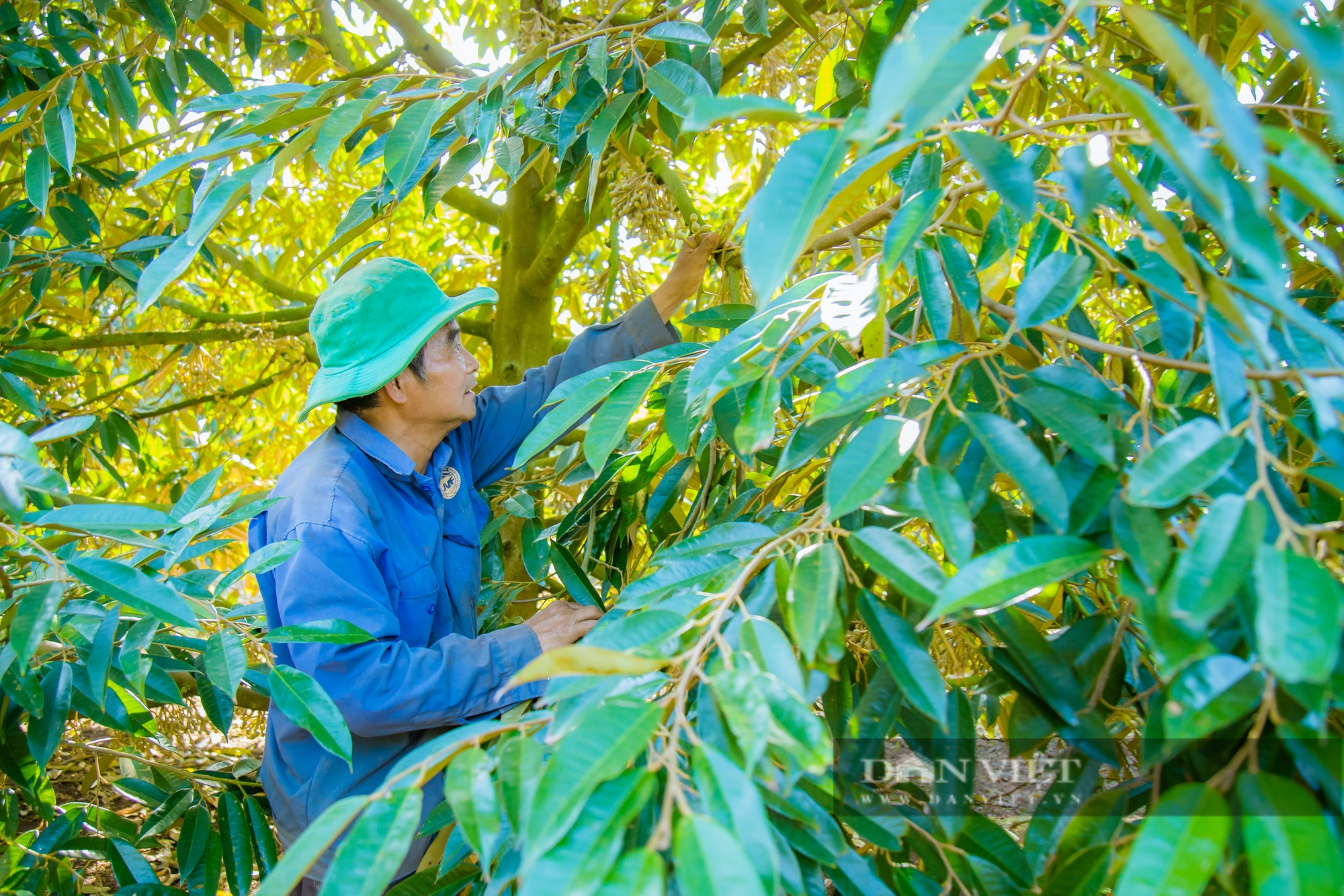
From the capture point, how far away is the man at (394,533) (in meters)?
1.01

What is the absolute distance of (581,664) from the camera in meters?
0.46

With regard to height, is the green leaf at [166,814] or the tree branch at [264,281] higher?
the tree branch at [264,281]

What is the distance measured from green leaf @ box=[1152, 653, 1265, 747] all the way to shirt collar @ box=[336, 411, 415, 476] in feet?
3.14

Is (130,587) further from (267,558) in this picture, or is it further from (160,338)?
(160,338)

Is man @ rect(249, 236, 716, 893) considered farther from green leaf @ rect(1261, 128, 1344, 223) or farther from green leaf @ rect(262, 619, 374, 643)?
green leaf @ rect(1261, 128, 1344, 223)

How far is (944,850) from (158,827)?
38.1 inches

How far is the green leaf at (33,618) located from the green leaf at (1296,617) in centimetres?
81

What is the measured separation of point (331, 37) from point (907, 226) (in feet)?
6.35

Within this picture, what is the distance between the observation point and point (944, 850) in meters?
0.64

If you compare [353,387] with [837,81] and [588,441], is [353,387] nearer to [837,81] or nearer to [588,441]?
[588,441]

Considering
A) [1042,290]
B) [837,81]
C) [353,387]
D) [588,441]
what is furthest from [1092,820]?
[353,387]

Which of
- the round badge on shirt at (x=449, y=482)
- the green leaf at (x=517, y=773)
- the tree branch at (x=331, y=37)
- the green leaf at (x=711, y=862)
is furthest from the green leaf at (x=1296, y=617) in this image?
the tree branch at (x=331, y=37)

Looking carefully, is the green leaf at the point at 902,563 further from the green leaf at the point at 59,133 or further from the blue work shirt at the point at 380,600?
the green leaf at the point at 59,133

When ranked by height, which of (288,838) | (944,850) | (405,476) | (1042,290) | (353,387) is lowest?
(944,850)
